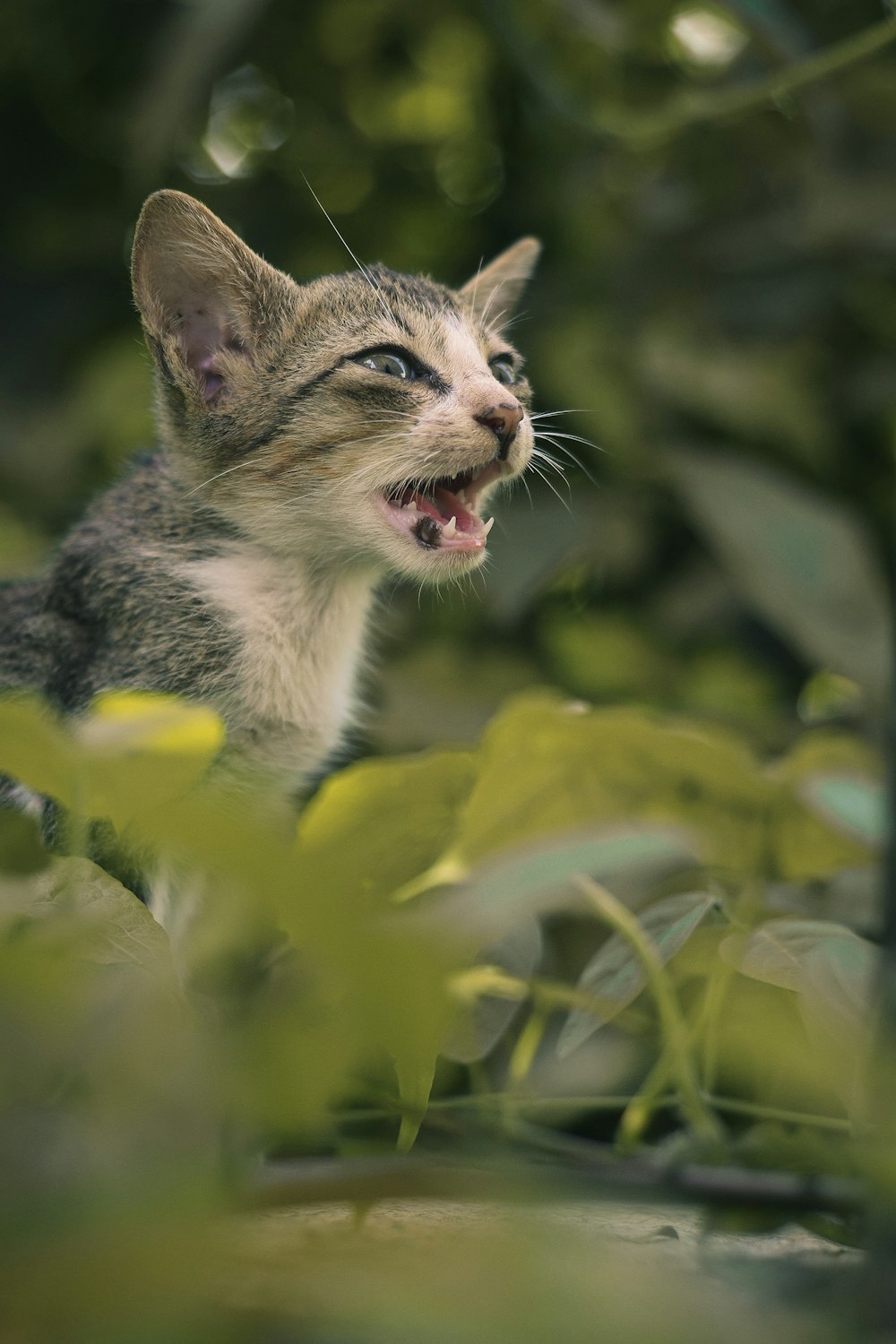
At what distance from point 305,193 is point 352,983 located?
1333 millimetres

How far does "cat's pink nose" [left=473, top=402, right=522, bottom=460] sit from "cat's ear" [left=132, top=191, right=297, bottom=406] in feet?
0.58

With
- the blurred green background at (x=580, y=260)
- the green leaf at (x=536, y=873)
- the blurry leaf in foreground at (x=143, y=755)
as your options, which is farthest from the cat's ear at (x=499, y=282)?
the blurry leaf in foreground at (x=143, y=755)

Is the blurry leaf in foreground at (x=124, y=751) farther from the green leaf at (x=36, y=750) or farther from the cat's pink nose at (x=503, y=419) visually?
the cat's pink nose at (x=503, y=419)

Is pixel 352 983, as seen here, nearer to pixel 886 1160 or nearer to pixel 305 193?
pixel 886 1160

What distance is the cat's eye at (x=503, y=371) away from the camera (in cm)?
96

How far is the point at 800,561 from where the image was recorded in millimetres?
1344

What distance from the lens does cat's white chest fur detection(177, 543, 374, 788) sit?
3.08 feet

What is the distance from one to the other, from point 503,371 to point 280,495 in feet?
0.65

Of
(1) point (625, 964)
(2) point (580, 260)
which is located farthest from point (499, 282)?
(2) point (580, 260)

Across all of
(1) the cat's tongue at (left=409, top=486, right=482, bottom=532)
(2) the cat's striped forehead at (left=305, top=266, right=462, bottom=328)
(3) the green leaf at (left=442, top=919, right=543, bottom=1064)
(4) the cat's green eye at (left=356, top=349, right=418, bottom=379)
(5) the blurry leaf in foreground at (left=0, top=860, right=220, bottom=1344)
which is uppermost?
(2) the cat's striped forehead at (left=305, top=266, right=462, bottom=328)

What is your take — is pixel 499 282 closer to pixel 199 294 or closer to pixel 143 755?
pixel 199 294

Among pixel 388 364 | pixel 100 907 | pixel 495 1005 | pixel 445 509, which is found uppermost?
pixel 388 364

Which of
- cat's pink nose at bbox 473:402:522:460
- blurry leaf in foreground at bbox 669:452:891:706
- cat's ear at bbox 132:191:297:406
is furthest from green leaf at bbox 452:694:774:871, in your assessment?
blurry leaf in foreground at bbox 669:452:891:706

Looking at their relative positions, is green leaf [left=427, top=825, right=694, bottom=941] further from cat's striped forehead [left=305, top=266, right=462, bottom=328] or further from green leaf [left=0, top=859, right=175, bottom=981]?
cat's striped forehead [left=305, top=266, right=462, bottom=328]
